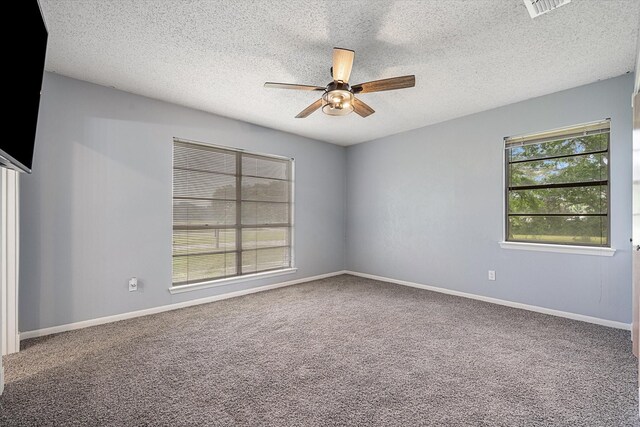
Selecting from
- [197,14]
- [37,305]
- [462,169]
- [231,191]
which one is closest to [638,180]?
[462,169]

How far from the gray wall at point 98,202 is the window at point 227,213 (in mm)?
181

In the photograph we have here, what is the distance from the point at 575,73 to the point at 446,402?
11.0 ft

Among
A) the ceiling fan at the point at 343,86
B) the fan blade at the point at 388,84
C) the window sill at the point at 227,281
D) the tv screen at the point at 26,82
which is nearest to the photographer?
the tv screen at the point at 26,82

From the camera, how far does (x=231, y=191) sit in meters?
4.34

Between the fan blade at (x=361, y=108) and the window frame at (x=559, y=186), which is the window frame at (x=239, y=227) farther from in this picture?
the window frame at (x=559, y=186)

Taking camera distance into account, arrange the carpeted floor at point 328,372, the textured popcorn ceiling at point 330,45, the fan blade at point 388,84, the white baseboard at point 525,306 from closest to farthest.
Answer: the carpeted floor at point 328,372, the textured popcorn ceiling at point 330,45, the fan blade at point 388,84, the white baseboard at point 525,306

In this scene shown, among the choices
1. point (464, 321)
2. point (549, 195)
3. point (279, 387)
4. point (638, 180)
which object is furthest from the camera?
point (549, 195)

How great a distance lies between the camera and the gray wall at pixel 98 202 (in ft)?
9.43

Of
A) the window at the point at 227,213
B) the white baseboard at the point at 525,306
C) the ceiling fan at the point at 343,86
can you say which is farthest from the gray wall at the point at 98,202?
the white baseboard at the point at 525,306

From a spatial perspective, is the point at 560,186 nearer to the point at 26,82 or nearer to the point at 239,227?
the point at 239,227

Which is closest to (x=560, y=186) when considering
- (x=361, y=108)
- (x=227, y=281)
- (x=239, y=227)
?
(x=361, y=108)

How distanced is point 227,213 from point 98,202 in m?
1.53

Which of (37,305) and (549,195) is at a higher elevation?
(549,195)

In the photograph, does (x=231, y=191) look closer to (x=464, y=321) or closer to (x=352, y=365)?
(x=352, y=365)
